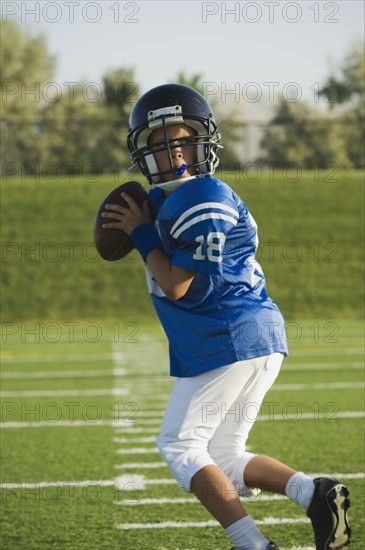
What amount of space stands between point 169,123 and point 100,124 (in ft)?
64.7

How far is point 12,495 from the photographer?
13.0ft

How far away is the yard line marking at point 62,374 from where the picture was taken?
26.8ft

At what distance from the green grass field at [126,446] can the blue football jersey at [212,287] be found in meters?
0.91

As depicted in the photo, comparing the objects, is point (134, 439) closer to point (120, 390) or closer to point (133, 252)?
point (120, 390)

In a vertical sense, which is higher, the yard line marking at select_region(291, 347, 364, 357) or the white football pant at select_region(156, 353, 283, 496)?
the white football pant at select_region(156, 353, 283, 496)

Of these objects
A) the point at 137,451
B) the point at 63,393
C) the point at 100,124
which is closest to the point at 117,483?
the point at 137,451

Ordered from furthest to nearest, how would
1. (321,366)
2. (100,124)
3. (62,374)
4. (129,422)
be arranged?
(100,124)
(321,366)
(62,374)
(129,422)

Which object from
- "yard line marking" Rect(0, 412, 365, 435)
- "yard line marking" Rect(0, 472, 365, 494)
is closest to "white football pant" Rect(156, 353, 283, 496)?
"yard line marking" Rect(0, 472, 365, 494)

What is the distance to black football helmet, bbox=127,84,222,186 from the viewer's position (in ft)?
8.82

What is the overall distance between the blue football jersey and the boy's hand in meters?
0.08

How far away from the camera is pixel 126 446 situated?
5.04 m

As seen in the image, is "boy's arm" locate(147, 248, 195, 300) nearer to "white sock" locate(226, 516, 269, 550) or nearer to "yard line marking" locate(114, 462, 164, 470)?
"white sock" locate(226, 516, 269, 550)

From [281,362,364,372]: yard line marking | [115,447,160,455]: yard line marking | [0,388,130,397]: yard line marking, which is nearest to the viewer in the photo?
[115,447,160,455]: yard line marking

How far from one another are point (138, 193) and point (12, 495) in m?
1.81
